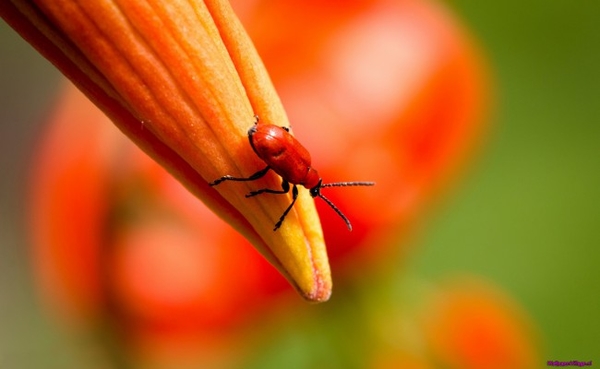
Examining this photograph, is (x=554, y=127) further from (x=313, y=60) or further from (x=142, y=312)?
(x=142, y=312)

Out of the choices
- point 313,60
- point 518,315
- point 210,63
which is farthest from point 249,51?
point 518,315

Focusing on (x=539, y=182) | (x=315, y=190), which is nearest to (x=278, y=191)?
(x=315, y=190)

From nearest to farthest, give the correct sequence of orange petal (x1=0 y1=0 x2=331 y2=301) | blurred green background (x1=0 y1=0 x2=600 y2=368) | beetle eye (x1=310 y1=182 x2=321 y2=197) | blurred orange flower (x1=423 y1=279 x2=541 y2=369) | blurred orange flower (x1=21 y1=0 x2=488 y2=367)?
1. orange petal (x1=0 y1=0 x2=331 y2=301)
2. beetle eye (x1=310 y1=182 x2=321 y2=197)
3. blurred orange flower (x1=21 y1=0 x2=488 y2=367)
4. blurred orange flower (x1=423 y1=279 x2=541 y2=369)
5. blurred green background (x1=0 y1=0 x2=600 y2=368)

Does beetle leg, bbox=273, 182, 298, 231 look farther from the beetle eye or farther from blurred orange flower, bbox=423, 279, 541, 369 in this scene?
blurred orange flower, bbox=423, 279, 541, 369

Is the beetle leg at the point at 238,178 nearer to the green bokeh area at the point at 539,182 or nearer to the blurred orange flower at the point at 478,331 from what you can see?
the blurred orange flower at the point at 478,331

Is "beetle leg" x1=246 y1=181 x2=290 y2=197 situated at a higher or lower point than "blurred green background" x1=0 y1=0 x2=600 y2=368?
higher

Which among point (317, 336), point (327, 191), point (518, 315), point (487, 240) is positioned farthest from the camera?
point (487, 240)

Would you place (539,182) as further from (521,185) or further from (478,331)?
(478,331)

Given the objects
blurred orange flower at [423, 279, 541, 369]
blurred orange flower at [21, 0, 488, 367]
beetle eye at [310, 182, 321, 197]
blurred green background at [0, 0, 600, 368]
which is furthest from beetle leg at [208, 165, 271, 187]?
blurred green background at [0, 0, 600, 368]
